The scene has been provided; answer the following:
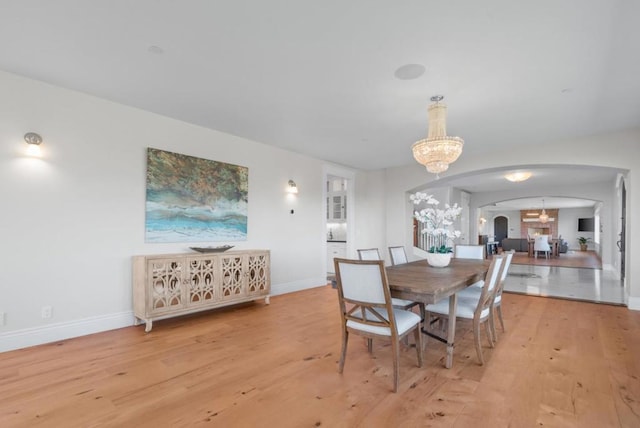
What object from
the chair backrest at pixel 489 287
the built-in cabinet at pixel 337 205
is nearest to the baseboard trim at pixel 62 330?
the chair backrest at pixel 489 287

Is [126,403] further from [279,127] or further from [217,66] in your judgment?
[279,127]

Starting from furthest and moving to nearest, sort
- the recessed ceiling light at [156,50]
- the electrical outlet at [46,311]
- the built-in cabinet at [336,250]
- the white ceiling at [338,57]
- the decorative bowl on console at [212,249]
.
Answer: the built-in cabinet at [336,250], the decorative bowl on console at [212,249], the electrical outlet at [46,311], the recessed ceiling light at [156,50], the white ceiling at [338,57]

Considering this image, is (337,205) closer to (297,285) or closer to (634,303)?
(297,285)

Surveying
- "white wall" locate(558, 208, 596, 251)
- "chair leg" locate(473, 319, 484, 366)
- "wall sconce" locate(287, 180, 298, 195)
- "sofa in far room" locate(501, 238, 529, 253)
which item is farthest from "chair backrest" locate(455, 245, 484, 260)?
"white wall" locate(558, 208, 596, 251)

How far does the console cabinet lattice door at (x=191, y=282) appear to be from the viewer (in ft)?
11.3

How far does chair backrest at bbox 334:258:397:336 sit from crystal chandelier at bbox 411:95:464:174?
1.60 meters

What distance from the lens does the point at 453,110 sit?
3715mm

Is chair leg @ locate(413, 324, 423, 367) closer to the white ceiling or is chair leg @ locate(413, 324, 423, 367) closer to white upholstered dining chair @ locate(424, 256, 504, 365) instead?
white upholstered dining chair @ locate(424, 256, 504, 365)

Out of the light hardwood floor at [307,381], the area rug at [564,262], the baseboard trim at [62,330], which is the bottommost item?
the area rug at [564,262]

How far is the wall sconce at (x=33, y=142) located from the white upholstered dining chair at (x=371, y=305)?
3.14 m

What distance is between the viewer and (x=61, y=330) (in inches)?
124

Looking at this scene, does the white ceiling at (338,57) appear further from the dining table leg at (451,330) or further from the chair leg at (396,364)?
the chair leg at (396,364)

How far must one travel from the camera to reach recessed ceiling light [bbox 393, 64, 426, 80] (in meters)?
2.75

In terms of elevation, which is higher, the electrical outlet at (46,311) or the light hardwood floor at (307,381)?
the electrical outlet at (46,311)
